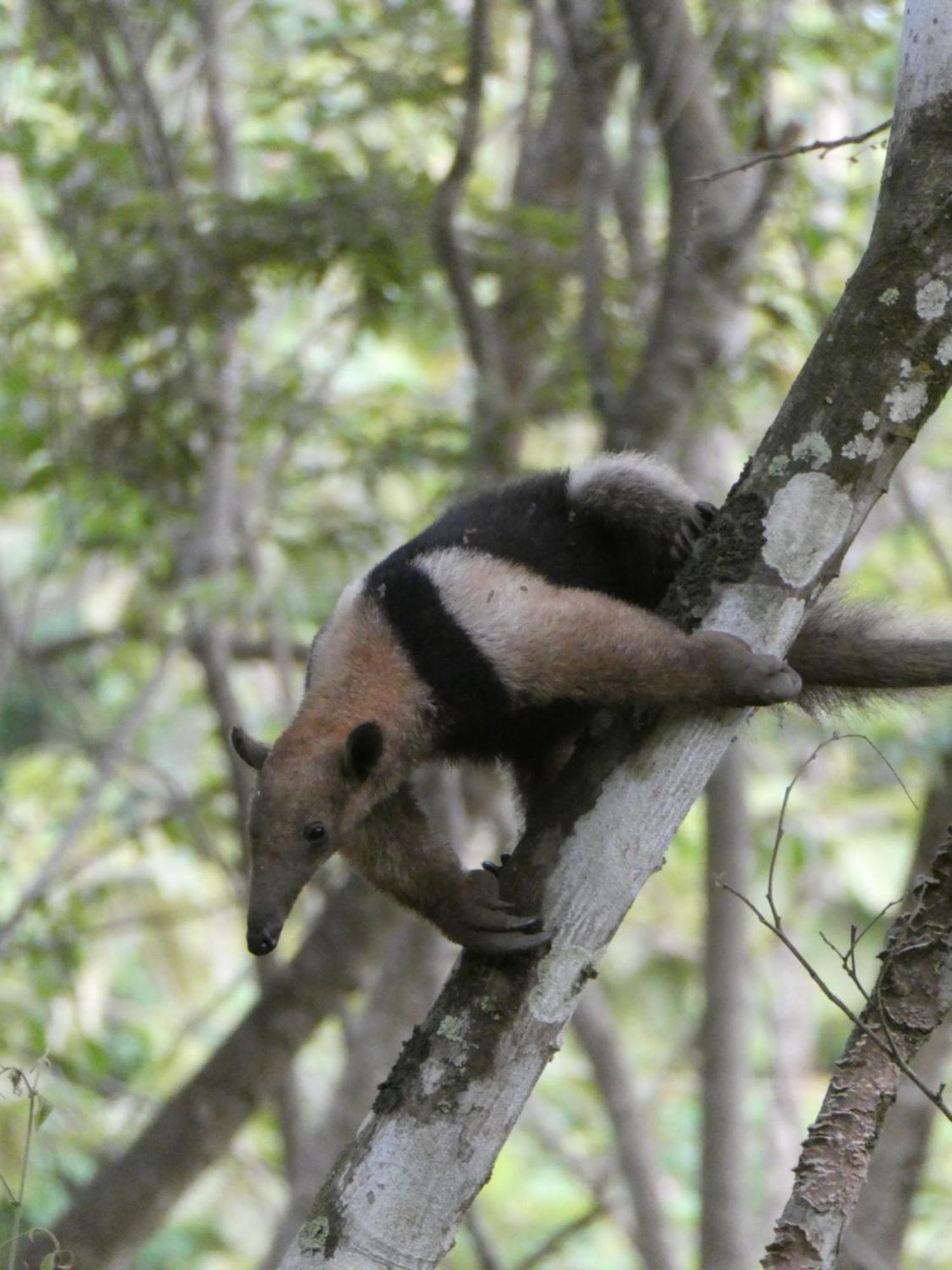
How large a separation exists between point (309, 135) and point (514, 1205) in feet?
29.1

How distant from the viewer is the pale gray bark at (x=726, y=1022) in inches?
263

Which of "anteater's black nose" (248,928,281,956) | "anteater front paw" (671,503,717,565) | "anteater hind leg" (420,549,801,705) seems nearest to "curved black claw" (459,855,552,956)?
"anteater's black nose" (248,928,281,956)

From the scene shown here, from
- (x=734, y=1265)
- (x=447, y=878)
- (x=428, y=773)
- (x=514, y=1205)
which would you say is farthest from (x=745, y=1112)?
(x=514, y=1205)

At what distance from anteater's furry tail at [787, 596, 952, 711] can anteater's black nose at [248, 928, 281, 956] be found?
154cm

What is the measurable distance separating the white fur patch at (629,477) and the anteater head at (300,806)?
3.54ft

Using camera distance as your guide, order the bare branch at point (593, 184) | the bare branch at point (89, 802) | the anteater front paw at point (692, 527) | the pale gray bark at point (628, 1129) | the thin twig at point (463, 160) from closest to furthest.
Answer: the anteater front paw at point (692, 527) < the bare branch at point (89, 802) < the thin twig at point (463, 160) < the bare branch at point (593, 184) < the pale gray bark at point (628, 1129)

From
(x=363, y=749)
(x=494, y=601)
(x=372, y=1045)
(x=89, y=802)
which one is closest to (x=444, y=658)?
(x=494, y=601)

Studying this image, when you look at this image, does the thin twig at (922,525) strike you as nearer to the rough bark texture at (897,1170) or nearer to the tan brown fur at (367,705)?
the rough bark texture at (897,1170)

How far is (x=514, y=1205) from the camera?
12648 mm

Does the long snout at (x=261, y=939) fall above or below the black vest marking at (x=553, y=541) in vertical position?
below

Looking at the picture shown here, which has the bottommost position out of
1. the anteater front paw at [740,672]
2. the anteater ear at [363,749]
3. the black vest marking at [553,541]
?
the anteater ear at [363,749]

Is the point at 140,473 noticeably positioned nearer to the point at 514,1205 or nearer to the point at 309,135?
the point at 309,135

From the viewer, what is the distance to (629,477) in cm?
421

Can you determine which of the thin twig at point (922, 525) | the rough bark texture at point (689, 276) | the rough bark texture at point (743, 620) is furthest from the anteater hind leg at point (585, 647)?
the thin twig at point (922, 525)
